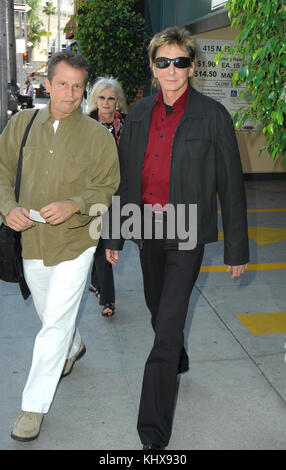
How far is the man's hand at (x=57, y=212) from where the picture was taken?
2.89 metres

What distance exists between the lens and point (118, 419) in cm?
334

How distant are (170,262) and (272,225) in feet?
19.3

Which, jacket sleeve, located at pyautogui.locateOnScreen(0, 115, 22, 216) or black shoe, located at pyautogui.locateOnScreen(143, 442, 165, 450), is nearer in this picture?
black shoe, located at pyautogui.locateOnScreen(143, 442, 165, 450)

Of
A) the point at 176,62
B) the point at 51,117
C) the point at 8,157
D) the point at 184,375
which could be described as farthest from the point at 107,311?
the point at 176,62

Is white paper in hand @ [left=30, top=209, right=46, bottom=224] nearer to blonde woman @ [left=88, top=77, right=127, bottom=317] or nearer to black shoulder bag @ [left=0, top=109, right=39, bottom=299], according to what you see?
black shoulder bag @ [left=0, top=109, right=39, bottom=299]

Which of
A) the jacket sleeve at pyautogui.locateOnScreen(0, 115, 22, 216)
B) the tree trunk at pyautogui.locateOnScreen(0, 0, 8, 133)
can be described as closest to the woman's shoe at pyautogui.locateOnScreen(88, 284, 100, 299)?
the jacket sleeve at pyautogui.locateOnScreen(0, 115, 22, 216)

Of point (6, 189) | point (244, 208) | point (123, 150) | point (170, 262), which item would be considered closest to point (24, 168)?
point (6, 189)

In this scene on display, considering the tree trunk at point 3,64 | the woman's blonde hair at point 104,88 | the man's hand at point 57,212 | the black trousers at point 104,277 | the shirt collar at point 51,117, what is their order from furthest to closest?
1. the tree trunk at point 3,64
2. the woman's blonde hair at point 104,88
3. the black trousers at point 104,277
4. the shirt collar at point 51,117
5. the man's hand at point 57,212

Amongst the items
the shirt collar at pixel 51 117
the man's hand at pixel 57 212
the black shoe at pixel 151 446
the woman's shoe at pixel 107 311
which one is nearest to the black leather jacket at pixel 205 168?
the shirt collar at pixel 51 117

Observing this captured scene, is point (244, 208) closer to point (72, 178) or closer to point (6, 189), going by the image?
point (72, 178)

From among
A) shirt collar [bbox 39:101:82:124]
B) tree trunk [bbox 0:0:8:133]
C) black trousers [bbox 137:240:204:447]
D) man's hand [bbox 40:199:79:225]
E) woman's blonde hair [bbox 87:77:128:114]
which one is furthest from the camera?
tree trunk [bbox 0:0:8:133]

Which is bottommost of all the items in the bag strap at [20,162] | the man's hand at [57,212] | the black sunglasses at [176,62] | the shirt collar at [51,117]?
the man's hand at [57,212]

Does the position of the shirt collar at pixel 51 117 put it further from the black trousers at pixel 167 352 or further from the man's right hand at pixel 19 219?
the black trousers at pixel 167 352

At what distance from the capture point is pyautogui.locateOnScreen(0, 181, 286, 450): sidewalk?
10.4ft
